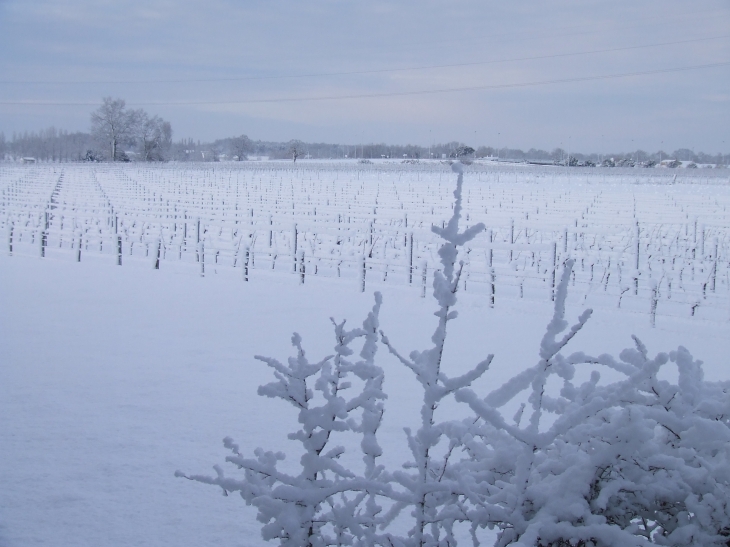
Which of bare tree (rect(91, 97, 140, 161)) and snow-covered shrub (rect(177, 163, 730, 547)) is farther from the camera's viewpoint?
bare tree (rect(91, 97, 140, 161))

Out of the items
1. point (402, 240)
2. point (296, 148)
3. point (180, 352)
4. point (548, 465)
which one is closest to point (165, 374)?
point (180, 352)

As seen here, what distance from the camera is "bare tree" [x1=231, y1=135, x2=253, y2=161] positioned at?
125875 millimetres

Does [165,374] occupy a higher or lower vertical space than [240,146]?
lower

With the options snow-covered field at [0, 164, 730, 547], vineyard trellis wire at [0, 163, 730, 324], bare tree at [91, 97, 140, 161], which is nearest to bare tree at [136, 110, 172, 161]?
bare tree at [91, 97, 140, 161]

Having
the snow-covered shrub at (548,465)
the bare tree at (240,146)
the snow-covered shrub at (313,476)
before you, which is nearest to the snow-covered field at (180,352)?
the snow-covered shrub at (313,476)

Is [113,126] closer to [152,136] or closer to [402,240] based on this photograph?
[152,136]

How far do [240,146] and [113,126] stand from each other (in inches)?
1303

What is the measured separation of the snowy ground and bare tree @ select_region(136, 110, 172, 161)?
92.2 metres

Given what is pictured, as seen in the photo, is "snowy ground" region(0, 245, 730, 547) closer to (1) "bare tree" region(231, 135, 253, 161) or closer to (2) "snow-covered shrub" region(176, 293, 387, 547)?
(2) "snow-covered shrub" region(176, 293, 387, 547)

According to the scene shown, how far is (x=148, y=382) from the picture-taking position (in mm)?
6891

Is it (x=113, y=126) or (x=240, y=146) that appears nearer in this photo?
(x=113, y=126)

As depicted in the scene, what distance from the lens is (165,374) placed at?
721 cm

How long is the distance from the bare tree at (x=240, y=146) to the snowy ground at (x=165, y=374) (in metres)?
115

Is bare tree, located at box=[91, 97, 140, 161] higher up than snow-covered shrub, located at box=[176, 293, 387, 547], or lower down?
higher up
